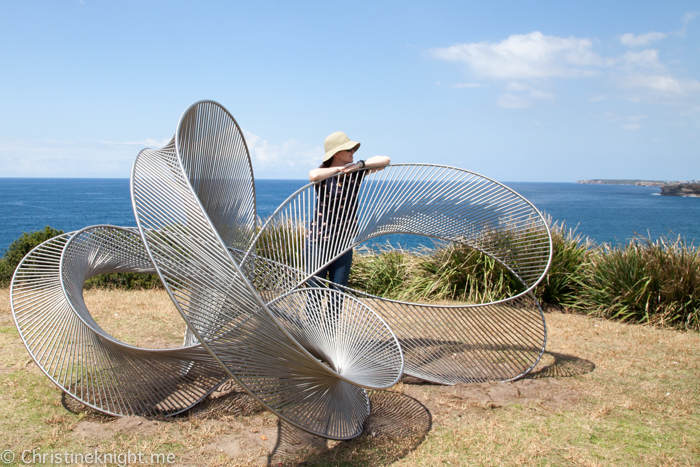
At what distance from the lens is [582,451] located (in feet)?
9.39

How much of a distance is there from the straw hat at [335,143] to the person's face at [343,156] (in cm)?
5

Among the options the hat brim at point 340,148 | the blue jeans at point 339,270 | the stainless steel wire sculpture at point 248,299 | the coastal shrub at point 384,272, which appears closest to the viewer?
the stainless steel wire sculpture at point 248,299

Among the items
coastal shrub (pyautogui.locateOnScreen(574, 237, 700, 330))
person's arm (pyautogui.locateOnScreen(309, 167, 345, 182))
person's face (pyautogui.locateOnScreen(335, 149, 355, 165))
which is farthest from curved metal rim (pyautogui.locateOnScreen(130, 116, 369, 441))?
coastal shrub (pyautogui.locateOnScreen(574, 237, 700, 330))

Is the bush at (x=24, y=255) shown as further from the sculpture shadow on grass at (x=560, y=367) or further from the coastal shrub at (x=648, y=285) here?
the coastal shrub at (x=648, y=285)

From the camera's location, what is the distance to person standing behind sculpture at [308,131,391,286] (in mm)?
4059

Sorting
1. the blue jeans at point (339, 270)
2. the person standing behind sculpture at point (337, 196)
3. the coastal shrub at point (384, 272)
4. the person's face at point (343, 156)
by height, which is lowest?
the coastal shrub at point (384, 272)

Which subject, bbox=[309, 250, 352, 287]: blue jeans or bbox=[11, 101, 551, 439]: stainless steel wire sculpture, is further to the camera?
bbox=[309, 250, 352, 287]: blue jeans

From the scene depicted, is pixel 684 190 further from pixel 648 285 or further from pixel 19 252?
pixel 19 252

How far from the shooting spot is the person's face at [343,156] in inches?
164

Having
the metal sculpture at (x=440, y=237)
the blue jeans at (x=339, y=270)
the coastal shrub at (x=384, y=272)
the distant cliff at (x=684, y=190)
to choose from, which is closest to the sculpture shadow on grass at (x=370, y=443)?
the metal sculpture at (x=440, y=237)

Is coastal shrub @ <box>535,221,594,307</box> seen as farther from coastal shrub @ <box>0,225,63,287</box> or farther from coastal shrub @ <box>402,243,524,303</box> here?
coastal shrub @ <box>0,225,63,287</box>

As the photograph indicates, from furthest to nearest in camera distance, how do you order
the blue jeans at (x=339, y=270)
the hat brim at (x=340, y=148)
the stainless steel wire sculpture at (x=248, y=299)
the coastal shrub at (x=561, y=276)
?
the coastal shrub at (x=561, y=276) < the blue jeans at (x=339, y=270) < the hat brim at (x=340, y=148) < the stainless steel wire sculpture at (x=248, y=299)

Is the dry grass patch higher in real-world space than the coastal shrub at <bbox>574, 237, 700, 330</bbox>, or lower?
lower

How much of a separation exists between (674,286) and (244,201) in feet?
16.9
